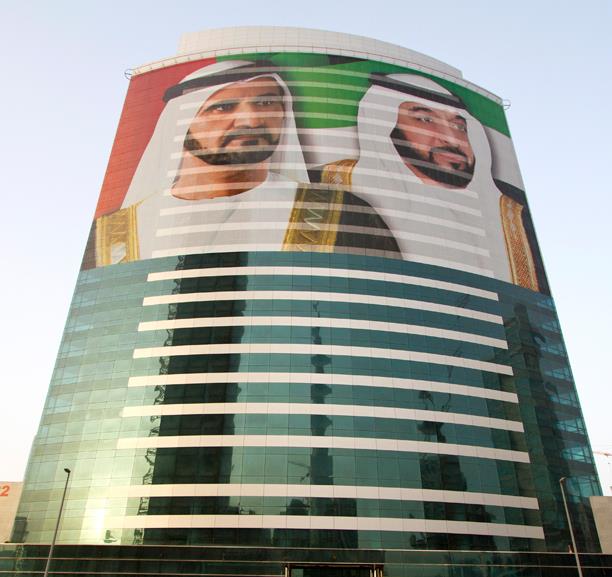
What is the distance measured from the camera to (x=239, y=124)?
8962cm

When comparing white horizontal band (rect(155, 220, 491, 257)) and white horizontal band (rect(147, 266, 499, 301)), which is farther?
white horizontal band (rect(155, 220, 491, 257))

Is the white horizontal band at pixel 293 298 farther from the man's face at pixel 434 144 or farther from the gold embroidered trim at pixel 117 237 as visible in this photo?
the man's face at pixel 434 144

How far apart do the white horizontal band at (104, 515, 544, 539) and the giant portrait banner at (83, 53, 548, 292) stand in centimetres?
3392

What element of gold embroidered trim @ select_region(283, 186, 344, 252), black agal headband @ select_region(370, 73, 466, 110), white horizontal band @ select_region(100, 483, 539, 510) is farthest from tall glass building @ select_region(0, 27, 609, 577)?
black agal headband @ select_region(370, 73, 466, 110)

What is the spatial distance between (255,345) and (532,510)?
37.4 m

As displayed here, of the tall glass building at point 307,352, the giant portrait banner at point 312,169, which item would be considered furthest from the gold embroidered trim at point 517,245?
the tall glass building at point 307,352

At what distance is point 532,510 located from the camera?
66062 millimetres

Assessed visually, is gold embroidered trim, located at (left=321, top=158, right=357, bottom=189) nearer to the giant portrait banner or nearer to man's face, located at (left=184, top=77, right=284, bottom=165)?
the giant portrait banner

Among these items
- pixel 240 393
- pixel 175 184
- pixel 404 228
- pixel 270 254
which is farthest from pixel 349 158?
pixel 240 393

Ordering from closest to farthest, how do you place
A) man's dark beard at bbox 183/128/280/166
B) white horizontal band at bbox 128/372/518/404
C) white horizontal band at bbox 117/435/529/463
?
white horizontal band at bbox 117/435/529/463
white horizontal band at bbox 128/372/518/404
man's dark beard at bbox 183/128/280/166

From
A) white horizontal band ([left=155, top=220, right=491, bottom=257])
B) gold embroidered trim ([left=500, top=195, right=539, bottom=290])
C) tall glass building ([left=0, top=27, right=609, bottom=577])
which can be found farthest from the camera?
gold embroidered trim ([left=500, top=195, right=539, bottom=290])

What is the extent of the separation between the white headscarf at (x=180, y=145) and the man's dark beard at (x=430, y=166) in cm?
1609

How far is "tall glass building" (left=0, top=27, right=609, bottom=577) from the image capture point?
201 ft

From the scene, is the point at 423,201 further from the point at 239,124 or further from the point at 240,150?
the point at 239,124
